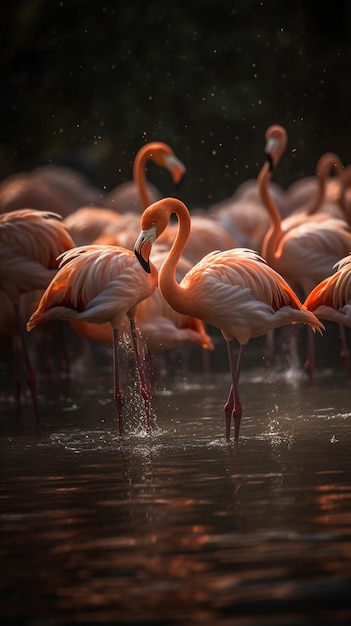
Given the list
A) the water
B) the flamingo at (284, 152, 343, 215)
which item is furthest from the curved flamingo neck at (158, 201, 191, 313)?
the flamingo at (284, 152, 343, 215)

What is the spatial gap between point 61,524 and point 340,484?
3.25 ft

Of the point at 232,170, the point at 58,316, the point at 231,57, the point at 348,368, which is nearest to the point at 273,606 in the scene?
the point at 58,316

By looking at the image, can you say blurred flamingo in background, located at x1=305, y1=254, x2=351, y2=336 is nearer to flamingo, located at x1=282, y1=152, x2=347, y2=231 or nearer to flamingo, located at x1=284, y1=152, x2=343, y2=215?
flamingo, located at x1=282, y1=152, x2=347, y2=231

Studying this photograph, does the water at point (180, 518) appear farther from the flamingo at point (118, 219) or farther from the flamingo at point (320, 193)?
the flamingo at point (320, 193)

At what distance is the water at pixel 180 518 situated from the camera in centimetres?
363

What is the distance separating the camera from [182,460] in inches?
226

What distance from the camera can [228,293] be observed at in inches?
251

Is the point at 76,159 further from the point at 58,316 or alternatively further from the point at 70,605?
the point at 70,605

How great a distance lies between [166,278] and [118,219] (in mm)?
4932

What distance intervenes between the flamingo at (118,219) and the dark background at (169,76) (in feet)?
22.7

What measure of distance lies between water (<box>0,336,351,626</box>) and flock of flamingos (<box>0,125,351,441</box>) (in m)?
0.34

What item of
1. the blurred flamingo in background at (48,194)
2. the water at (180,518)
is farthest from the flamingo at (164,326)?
the blurred flamingo in background at (48,194)

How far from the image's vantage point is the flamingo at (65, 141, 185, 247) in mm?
9172

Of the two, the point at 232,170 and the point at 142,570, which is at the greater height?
the point at 232,170
